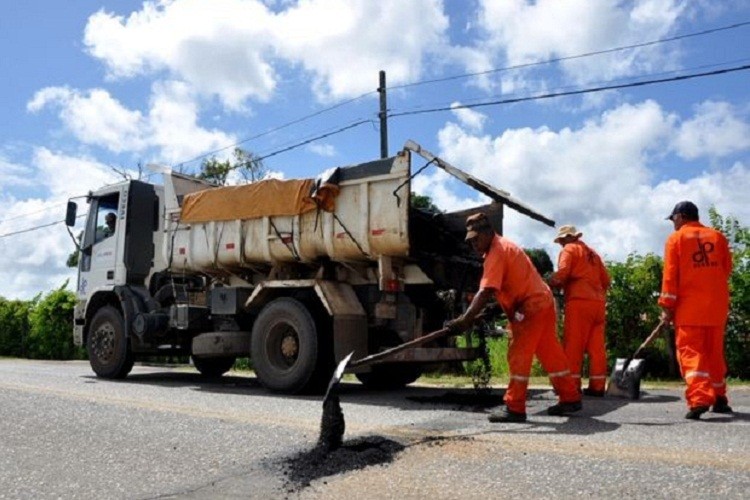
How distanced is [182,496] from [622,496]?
2.26 meters

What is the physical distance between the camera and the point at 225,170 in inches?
1280

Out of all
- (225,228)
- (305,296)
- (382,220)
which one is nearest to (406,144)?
(382,220)

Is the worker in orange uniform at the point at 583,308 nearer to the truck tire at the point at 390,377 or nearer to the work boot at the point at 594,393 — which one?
the work boot at the point at 594,393

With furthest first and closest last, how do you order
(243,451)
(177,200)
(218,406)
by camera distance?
(177,200)
(218,406)
(243,451)

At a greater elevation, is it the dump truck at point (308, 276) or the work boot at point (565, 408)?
the dump truck at point (308, 276)

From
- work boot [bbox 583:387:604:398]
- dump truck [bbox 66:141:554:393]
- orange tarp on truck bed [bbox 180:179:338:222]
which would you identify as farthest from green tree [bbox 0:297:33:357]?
work boot [bbox 583:387:604:398]

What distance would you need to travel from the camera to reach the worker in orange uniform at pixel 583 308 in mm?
7207

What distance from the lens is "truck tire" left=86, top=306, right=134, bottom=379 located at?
1059 centimetres

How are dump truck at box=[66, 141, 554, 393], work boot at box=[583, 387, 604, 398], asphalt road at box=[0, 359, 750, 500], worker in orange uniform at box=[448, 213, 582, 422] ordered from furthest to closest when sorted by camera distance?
dump truck at box=[66, 141, 554, 393], work boot at box=[583, 387, 604, 398], worker in orange uniform at box=[448, 213, 582, 422], asphalt road at box=[0, 359, 750, 500]

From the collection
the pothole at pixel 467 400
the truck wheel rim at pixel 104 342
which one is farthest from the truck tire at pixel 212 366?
the pothole at pixel 467 400

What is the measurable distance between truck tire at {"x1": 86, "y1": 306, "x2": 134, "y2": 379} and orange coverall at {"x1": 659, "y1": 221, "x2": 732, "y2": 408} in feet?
25.5

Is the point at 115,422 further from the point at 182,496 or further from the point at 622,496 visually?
the point at 622,496

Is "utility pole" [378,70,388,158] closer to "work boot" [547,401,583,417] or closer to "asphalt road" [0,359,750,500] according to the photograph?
"asphalt road" [0,359,750,500]

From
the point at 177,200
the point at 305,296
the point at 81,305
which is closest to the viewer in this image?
the point at 305,296
